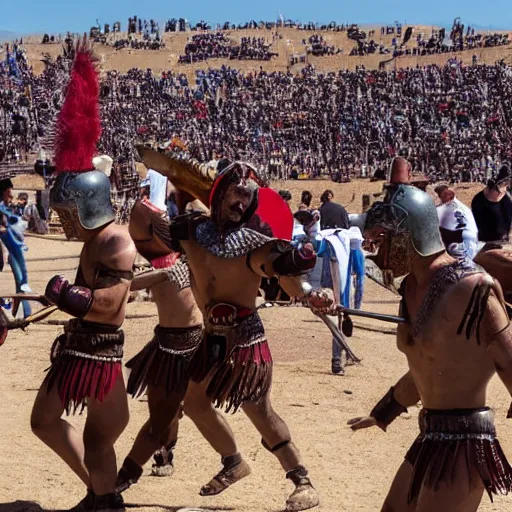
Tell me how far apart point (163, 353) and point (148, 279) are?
0.45m

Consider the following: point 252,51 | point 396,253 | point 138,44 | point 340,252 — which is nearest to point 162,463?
point 396,253

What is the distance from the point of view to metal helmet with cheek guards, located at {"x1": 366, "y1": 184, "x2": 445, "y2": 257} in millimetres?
4242

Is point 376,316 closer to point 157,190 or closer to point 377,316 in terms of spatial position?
point 377,316

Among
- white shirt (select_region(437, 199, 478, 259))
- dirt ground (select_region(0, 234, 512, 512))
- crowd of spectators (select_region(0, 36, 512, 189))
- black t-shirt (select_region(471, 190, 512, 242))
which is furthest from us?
crowd of spectators (select_region(0, 36, 512, 189))

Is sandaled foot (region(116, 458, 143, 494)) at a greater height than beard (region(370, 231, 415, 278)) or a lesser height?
lesser

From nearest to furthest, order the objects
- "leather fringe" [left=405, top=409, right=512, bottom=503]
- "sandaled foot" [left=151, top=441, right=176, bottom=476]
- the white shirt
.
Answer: "leather fringe" [left=405, top=409, right=512, bottom=503] < "sandaled foot" [left=151, top=441, right=176, bottom=476] < the white shirt

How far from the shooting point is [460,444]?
13.6ft

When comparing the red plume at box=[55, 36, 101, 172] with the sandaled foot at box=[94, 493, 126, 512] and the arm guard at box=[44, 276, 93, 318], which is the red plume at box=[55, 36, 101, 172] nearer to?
the arm guard at box=[44, 276, 93, 318]

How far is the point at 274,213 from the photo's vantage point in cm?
→ 593

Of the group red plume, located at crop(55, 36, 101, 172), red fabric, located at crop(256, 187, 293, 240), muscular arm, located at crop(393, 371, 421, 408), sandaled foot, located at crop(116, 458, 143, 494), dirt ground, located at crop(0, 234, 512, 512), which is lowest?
dirt ground, located at crop(0, 234, 512, 512)

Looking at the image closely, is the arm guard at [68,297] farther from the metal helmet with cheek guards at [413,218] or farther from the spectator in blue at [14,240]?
the spectator in blue at [14,240]

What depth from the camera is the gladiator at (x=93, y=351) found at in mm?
5500

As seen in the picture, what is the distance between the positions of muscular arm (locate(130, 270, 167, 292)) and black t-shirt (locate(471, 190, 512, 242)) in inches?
245

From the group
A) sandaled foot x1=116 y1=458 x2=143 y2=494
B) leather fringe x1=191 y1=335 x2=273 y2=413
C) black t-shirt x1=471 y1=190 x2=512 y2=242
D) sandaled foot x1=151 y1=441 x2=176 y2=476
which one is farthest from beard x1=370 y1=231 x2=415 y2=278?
black t-shirt x1=471 y1=190 x2=512 y2=242
